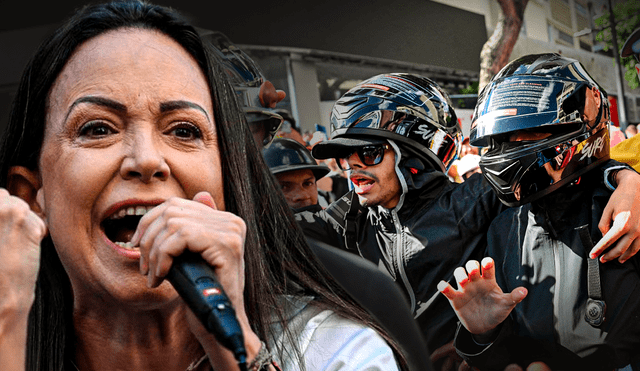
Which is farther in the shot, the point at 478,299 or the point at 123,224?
the point at 478,299

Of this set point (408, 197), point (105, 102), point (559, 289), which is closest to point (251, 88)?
point (408, 197)

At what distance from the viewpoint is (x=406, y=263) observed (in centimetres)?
311

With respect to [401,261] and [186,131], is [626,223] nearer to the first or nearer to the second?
[401,261]

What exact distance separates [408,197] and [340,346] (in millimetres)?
1831

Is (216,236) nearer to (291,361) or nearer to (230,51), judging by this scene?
(291,361)

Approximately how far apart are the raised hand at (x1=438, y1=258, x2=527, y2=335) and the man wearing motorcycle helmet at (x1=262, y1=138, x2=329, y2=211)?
134cm

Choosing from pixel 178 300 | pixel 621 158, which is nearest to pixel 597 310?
pixel 621 158

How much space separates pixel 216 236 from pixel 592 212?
2056 mm

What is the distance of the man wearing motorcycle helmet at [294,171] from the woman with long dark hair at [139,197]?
216 cm

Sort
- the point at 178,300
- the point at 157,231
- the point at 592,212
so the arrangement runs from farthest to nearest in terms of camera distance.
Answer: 1. the point at 592,212
2. the point at 178,300
3. the point at 157,231

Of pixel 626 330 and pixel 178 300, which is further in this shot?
pixel 626 330

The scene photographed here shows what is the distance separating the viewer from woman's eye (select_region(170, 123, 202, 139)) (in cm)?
152

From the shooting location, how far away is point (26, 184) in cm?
160

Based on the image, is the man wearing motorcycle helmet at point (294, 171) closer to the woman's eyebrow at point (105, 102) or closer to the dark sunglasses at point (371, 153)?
the dark sunglasses at point (371, 153)
